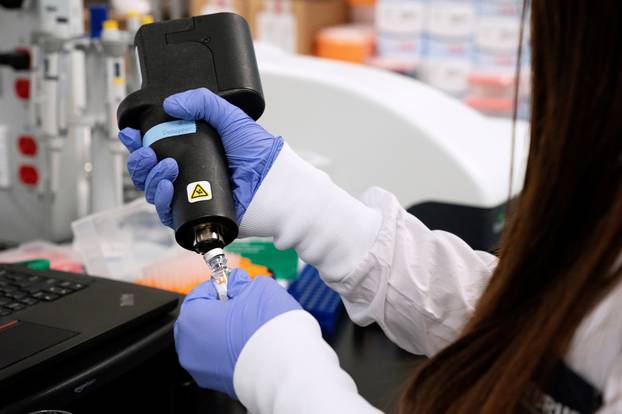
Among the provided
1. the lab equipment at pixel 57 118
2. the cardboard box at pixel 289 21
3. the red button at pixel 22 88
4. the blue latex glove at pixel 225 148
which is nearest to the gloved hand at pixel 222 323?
the blue latex glove at pixel 225 148

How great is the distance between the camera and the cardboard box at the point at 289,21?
129 inches

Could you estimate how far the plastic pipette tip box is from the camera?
1.14 m

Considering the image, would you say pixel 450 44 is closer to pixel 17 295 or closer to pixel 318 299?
pixel 318 299

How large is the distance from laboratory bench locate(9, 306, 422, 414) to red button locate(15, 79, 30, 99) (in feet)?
2.26

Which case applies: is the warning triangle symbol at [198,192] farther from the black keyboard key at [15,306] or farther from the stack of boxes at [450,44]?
the stack of boxes at [450,44]

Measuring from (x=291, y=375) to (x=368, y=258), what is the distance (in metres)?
0.24

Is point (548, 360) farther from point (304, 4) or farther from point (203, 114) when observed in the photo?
point (304, 4)

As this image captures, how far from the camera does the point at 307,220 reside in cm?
91

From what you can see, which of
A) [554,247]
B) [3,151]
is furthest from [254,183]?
[3,151]

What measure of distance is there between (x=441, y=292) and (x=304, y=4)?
8.39 ft

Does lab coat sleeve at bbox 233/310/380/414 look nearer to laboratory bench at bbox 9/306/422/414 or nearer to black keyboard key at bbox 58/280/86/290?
laboratory bench at bbox 9/306/422/414

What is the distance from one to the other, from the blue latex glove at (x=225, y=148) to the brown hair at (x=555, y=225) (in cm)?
36

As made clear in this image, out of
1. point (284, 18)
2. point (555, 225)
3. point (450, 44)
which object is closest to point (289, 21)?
point (284, 18)

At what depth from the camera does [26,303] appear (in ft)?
3.02
